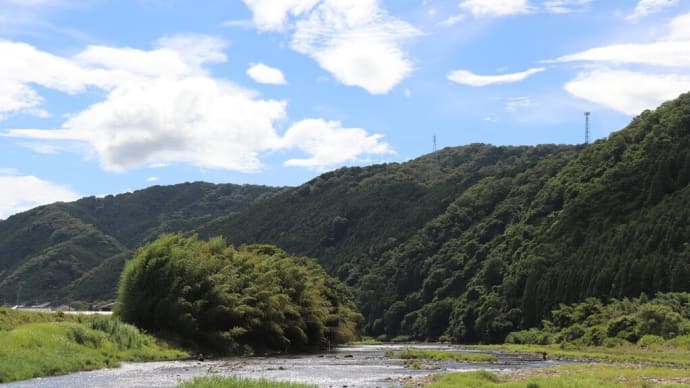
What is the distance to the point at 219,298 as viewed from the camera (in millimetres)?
76812

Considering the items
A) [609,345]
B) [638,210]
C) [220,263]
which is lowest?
[609,345]

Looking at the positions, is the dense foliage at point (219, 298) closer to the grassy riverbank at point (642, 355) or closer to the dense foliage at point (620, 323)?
the grassy riverbank at point (642, 355)

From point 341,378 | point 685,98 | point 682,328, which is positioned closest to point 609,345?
point 682,328

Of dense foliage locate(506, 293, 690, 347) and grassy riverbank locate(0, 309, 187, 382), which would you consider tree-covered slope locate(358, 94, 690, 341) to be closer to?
dense foliage locate(506, 293, 690, 347)

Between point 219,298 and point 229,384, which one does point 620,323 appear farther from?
point 229,384

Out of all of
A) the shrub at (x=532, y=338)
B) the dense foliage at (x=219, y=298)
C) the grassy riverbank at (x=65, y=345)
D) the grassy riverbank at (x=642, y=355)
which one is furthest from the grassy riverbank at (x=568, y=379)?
the shrub at (x=532, y=338)

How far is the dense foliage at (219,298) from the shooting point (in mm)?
72688

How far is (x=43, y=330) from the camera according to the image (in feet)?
173

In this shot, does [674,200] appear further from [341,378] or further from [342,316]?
[341,378]

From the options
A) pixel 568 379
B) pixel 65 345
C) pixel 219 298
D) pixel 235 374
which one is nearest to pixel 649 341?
pixel 219 298

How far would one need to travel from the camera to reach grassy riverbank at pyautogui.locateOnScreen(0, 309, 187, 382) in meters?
44.6

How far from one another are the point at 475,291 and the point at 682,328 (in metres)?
101

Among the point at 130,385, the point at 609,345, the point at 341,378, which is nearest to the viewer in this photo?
the point at 130,385

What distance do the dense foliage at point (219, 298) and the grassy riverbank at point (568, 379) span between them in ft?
113
